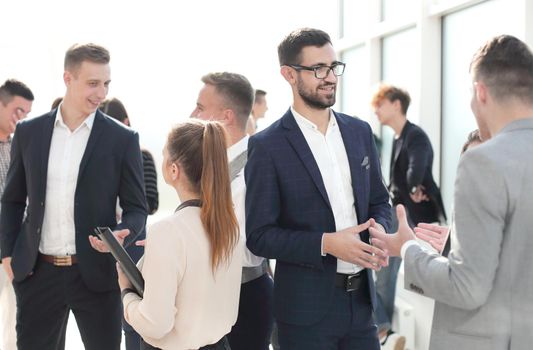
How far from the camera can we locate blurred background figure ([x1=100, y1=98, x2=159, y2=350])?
362 centimetres

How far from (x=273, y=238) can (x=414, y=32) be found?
170 inches

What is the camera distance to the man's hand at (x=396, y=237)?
Answer: 187 cm

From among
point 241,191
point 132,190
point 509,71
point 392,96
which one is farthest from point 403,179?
point 509,71

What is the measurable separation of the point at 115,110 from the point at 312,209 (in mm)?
2055

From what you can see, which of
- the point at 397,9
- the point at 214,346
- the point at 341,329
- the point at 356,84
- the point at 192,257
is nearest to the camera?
the point at 192,257

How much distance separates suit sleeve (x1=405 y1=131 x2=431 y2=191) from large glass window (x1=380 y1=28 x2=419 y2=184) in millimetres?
905

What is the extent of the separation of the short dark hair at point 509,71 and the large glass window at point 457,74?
3055 millimetres

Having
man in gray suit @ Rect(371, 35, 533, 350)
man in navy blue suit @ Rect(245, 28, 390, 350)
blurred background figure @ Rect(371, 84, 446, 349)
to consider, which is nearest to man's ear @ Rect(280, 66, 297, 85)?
man in navy blue suit @ Rect(245, 28, 390, 350)

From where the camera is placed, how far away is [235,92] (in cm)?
290

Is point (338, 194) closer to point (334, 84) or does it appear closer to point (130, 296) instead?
point (334, 84)

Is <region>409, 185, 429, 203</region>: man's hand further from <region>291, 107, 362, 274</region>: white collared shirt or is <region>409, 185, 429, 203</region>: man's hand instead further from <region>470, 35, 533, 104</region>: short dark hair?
<region>470, 35, 533, 104</region>: short dark hair

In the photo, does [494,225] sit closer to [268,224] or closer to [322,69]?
[268,224]

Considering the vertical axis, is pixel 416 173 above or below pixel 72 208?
below

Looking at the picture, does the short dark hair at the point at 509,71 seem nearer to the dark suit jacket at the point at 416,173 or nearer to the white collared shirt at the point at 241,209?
the white collared shirt at the point at 241,209
